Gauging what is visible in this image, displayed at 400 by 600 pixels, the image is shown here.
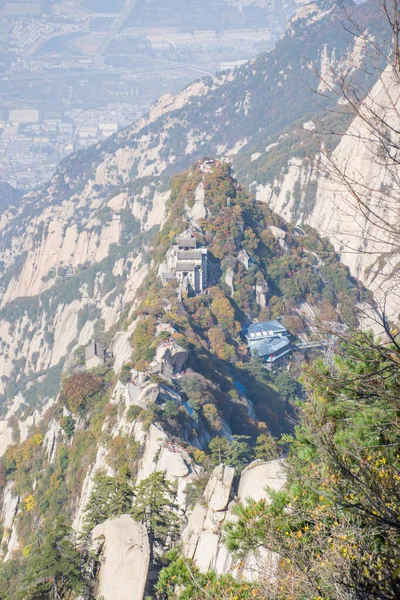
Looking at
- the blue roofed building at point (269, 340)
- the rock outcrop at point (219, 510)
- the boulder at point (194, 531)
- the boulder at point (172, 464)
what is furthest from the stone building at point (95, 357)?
the boulder at point (194, 531)

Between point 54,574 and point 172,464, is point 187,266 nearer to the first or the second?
point 172,464

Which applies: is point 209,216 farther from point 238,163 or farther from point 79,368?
point 238,163

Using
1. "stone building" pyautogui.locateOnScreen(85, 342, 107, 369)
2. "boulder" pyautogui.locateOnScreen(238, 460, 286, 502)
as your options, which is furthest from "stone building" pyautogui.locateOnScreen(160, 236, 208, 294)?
"boulder" pyautogui.locateOnScreen(238, 460, 286, 502)

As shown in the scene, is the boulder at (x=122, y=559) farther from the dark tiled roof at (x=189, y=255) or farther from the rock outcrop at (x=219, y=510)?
the dark tiled roof at (x=189, y=255)

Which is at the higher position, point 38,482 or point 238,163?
point 238,163

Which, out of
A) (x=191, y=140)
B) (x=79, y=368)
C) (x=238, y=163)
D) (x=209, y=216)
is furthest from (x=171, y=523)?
(x=191, y=140)
